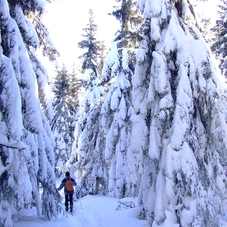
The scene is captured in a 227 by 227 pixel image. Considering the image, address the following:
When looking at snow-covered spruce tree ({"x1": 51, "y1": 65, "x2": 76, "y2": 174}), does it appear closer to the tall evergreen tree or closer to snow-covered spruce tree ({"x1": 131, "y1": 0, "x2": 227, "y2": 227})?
the tall evergreen tree

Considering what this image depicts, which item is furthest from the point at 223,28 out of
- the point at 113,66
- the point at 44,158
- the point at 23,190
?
the point at 23,190

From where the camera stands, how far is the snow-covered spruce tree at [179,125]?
23.1 ft

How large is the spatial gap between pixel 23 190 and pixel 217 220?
4904mm

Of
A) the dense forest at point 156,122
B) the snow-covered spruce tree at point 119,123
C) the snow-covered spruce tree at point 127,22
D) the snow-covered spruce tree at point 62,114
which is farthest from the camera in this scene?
the snow-covered spruce tree at point 62,114

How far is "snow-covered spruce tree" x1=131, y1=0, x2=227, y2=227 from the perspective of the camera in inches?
277

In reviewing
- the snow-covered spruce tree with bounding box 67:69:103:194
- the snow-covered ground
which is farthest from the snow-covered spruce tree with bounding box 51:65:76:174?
the snow-covered ground

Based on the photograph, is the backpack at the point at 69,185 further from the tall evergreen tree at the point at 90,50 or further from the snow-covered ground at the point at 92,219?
the tall evergreen tree at the point at 90,50

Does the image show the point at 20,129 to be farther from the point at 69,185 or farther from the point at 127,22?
the point at 127,22

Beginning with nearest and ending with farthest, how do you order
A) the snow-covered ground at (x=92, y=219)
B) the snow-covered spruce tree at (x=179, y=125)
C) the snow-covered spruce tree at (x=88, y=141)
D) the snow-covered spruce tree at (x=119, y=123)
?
the snow-covered spruce tree at (x=179, y=125), the snow-covered ground at (x=92, y=219), the snow-covered spruce tree at (x=119, y=123), the snow-covered spruce tree at (x=88, y=141)

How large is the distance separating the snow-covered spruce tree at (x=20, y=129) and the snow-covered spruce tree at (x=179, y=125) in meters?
2.90

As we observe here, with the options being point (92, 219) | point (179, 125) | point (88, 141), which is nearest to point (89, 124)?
point (88, 141)

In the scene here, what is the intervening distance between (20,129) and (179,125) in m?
3.71

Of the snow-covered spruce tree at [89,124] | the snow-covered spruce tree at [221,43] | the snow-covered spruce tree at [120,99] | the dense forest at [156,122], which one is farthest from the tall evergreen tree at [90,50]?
the dense forest at [156,122]

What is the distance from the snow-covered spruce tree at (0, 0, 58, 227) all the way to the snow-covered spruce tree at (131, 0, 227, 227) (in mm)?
2898
